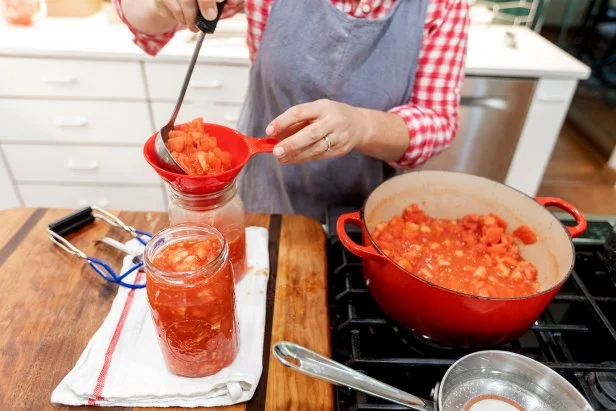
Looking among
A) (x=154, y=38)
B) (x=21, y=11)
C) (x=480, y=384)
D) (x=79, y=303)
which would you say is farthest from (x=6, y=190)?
(x=480, y=384)

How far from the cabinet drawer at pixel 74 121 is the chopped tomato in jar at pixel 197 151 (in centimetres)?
129

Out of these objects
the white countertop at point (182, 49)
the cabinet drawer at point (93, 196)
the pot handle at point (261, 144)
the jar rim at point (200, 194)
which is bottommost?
the cabinet drawer at point (93, 196)

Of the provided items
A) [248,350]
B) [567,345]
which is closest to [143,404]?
[248,350]

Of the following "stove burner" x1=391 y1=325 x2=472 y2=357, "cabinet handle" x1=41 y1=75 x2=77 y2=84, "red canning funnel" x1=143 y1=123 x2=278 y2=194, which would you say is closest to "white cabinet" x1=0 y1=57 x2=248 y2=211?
"cabinet handle" x1=41 y1=75 x2=77 y2=84

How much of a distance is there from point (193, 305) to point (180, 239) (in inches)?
4.1

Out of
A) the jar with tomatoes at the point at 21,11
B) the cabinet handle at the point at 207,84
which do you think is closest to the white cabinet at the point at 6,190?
the jar with tomatoes at the point at 21,11

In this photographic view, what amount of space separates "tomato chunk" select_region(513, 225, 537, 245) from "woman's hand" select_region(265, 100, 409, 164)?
0.28m

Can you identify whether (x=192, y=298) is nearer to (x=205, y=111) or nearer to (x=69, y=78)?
(x=205, y=111)

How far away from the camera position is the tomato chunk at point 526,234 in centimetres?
83

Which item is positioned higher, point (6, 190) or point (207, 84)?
point (207, 84)

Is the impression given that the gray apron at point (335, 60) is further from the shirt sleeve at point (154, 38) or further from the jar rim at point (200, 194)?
the jar rim at point (200, 194)

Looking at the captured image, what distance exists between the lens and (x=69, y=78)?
70.7 inches

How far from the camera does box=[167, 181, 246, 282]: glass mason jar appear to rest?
70cm

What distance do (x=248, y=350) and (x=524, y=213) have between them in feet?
1.81
